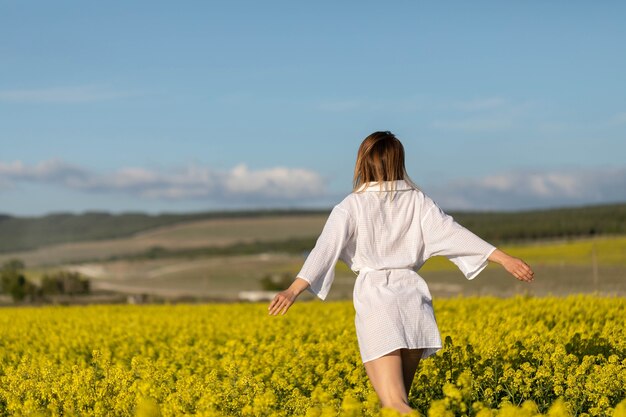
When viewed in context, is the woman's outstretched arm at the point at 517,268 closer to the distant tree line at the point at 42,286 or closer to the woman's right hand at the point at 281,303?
the woman's right hand at the point at 281,303

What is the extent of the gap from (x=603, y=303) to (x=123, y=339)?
7.15 meters

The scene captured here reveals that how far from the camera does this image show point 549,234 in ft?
286

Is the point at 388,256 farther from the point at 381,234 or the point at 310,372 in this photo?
the point at 310,372

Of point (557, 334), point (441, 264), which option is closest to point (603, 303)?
point (557, 334)

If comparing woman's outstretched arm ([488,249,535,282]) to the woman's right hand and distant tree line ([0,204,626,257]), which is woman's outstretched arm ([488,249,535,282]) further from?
distant tree line ([0,204,626,257])

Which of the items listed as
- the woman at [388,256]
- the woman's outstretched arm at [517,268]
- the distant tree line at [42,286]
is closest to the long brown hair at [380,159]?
the woman at [388,256]

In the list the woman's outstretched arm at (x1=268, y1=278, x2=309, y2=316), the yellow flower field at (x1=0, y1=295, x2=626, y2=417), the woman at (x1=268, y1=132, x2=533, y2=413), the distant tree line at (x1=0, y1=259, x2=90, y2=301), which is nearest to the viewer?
the woman's outstretched arm at (x1=268, y1=278, x2=309, y2=316)

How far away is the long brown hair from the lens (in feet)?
21.0

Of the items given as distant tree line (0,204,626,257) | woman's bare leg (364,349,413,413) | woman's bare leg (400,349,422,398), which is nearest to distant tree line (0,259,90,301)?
distant tree line (0,204,626,257)

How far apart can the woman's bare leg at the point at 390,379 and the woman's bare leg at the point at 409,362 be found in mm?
96

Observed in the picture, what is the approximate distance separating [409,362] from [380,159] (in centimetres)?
131

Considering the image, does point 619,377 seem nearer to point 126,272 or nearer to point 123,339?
point 123,339

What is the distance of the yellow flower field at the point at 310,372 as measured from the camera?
670 cm

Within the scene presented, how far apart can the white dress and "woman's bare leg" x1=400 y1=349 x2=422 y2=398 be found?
0.26 feet
